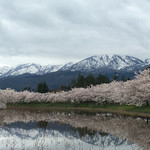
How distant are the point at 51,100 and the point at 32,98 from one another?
10248 mm

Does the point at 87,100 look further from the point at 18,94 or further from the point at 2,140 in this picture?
the point at 2,140

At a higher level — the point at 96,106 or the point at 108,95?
the point at 108,95

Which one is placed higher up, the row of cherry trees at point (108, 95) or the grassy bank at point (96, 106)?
the row of cherry trees at point (108, 95)

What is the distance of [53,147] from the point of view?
27.4m

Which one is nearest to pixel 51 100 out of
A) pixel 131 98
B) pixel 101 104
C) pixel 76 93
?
pixel 76 93

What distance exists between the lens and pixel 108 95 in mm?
97062

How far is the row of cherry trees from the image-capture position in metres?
65.0

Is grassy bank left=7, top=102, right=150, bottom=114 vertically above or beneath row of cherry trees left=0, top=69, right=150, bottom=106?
beneath

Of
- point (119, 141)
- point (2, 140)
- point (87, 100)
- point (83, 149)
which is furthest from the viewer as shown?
point (87, 100)

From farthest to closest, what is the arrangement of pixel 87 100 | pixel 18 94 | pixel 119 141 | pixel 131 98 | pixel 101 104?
1. pixel 18 94
2. pixel 87 100
3. pixel 101 104
4. pixel 131 98
5. pixel 119 141

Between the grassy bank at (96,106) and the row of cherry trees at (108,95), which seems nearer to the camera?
the row of cherry trees at (108,95)

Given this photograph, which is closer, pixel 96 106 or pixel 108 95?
pixel 108 95

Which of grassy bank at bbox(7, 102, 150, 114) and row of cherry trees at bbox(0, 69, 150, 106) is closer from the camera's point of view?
row of cherry trees at bbox(0, 69, 150, 106)

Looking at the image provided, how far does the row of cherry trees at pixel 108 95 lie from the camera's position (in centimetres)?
6497
